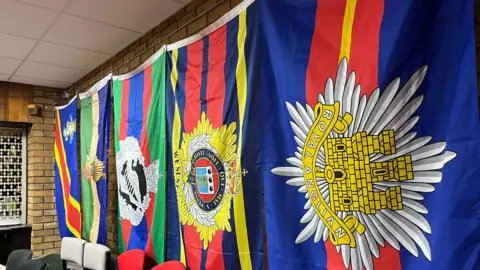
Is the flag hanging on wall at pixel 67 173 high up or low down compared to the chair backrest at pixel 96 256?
up

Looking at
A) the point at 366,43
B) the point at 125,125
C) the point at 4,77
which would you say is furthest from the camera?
the point at 4,77

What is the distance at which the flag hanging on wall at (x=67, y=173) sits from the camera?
4.32 metres

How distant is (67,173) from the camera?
15.0 ft

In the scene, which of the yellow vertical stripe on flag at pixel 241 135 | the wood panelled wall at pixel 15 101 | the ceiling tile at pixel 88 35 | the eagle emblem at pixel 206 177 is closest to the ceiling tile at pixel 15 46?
the ceiling tile at pixel 88 35

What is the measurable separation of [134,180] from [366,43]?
2248mm

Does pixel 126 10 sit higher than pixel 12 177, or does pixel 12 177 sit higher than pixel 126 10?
pixel 126 10

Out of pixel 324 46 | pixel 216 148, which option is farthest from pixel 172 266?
pixel 324 46

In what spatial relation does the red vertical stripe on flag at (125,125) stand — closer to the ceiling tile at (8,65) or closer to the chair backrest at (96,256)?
the chair backrest at (96,256)

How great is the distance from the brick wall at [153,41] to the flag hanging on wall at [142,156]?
0.32 m

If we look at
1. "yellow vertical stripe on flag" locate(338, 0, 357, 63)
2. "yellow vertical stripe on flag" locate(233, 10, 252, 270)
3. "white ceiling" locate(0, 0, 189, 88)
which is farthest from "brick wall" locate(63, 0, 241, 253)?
"yellow vertical stripe on flag" locate(338, 0, 357, 63)

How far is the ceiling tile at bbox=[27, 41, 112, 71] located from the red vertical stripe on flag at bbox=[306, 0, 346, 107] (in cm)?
295

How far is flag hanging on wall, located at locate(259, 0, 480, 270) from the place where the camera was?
121 cm

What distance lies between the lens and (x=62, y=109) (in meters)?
4.78

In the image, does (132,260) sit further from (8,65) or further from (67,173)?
(8,65)
